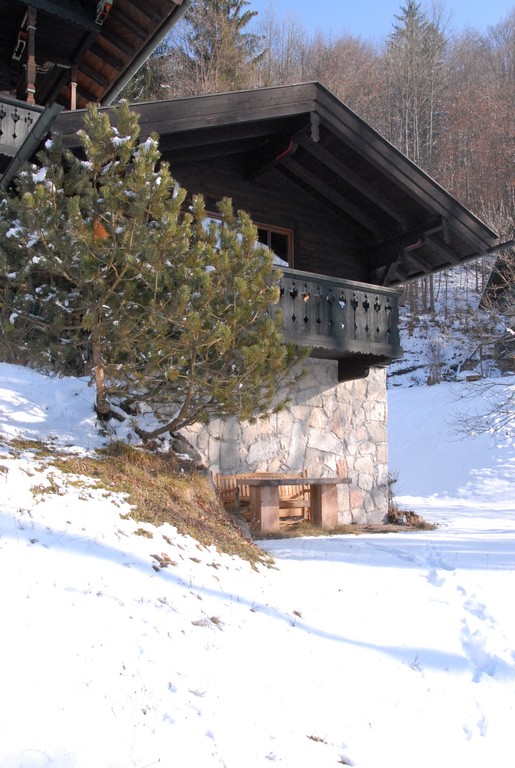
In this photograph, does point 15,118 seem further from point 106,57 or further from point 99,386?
point 99,386

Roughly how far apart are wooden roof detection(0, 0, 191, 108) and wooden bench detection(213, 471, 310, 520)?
25.0ft

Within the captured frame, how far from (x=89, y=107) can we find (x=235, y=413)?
3267 mm

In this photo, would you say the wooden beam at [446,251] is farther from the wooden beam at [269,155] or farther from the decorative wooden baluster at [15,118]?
the decorative wooden baluster at [15,118]

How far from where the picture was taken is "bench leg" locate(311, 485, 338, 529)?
9.62m

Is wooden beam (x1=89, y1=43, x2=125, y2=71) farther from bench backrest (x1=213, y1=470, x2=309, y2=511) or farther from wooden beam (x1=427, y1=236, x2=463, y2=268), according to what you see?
bench backrest (x1=213, y1=470, x2=309, y2=511)

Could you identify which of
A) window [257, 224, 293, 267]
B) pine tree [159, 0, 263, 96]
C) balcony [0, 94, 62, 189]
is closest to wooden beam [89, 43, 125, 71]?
balcony [0, 94, 62, 189]

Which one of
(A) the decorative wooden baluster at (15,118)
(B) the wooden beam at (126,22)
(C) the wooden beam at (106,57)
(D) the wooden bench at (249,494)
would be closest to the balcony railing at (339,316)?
(D) the wooden bench at (249,494)

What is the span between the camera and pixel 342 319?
995cm

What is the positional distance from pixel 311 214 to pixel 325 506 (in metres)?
4.98

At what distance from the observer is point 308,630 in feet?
14.6

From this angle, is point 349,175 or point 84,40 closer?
point 349,175

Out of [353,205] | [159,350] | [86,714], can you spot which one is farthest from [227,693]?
[353,205]

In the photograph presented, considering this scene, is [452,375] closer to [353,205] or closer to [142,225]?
[353,205]

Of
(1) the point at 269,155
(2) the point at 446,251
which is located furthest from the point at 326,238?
(2) the point at 446,251
